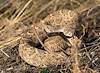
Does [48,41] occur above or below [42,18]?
below

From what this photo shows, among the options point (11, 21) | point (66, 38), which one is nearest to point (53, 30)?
point (66, 38)

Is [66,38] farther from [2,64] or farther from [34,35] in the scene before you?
[2,64]

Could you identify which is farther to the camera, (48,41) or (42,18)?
(42,18)
